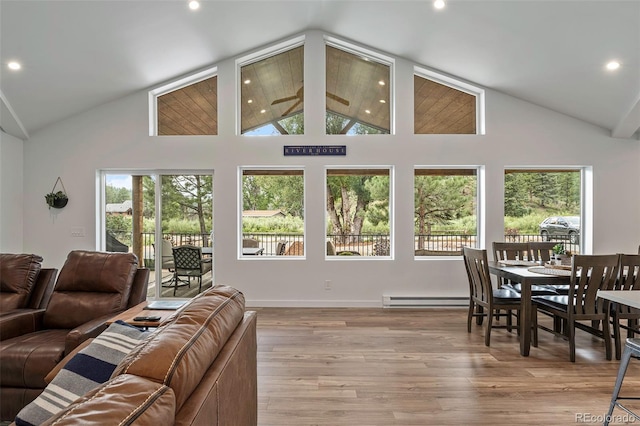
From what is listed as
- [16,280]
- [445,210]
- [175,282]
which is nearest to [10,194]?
[175,282]

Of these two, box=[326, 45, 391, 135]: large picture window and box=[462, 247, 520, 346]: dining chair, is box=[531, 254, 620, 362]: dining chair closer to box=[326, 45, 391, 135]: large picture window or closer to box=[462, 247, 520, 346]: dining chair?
box=[462, 247, 520, 346]: dining chair

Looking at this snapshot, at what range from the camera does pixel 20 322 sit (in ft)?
8.02

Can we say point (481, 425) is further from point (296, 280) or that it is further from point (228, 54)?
point (228, 54)

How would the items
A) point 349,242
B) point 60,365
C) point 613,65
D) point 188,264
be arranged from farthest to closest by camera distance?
point 349,242
point 188,264
point 613,65
point 60,365

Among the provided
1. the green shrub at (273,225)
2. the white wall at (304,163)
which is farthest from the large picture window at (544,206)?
the green shrub at (273,225)

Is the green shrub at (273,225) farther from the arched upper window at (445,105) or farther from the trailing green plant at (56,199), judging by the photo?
the trailing green plant at (56,199)

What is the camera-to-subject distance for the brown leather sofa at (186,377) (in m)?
→ 0.78

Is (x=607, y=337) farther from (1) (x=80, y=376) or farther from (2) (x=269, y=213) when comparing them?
(2) (x=269, y=213)

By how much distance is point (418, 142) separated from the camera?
16.2 ft

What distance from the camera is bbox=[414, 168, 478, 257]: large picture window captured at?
16.6ft

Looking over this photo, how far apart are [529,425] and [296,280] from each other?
3305mm

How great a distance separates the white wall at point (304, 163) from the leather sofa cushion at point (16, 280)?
7.58 feet

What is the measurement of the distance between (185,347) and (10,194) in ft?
17.9

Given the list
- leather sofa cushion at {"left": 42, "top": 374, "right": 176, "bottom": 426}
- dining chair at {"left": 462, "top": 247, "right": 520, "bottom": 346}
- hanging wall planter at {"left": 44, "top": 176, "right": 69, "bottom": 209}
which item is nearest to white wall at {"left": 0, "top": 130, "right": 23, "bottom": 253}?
hanging wall planter at {"left": 44, "top": 176, "right": 69, "bottom": 209}
